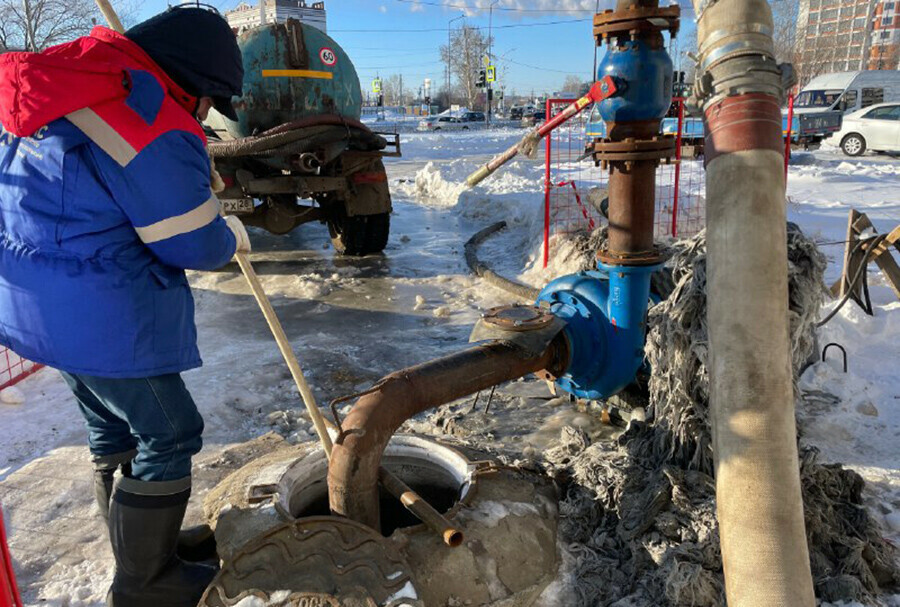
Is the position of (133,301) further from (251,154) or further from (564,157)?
(564,157)

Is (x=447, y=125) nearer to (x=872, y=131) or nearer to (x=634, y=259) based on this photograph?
(x=872, y=131)

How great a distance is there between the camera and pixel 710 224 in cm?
190

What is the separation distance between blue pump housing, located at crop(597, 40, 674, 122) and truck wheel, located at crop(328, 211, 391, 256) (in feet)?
16.5

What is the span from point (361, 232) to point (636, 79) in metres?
5.32

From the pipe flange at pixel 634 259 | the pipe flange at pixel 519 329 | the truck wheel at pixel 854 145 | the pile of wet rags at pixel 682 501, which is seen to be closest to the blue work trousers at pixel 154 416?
the pipe flange at pixel 519 329

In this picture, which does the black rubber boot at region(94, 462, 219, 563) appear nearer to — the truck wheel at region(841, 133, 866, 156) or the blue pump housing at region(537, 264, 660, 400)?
the blue pump housing at region(537, 264, 660, 400)

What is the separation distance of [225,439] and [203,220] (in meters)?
1.98

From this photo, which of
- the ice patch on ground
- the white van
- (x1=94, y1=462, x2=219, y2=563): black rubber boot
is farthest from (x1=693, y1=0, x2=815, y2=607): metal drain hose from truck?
the white van

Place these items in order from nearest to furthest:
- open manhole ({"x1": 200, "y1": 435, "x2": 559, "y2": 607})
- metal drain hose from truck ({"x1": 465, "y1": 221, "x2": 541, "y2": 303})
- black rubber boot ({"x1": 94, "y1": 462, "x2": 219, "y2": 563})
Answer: open manhole ({"x1": 200, "y1": 435, "x2": 559, "y2": 607})
black rubber boot ({"x1": 94, "y1": 462, "x2": 219, "y2": 563})
metal drain hose from truck ({"x1": 465, "y1": 221, "x2": 541, "y2": 303})

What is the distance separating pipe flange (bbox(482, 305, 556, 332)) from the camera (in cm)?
275

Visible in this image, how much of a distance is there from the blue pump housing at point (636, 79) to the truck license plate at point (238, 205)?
465 centimetres

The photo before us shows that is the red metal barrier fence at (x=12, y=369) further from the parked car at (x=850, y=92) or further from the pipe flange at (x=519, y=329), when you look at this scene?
the parked car at (x=850, y=92)

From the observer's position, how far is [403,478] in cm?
271

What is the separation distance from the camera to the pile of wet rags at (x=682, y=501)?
213 centimetres
